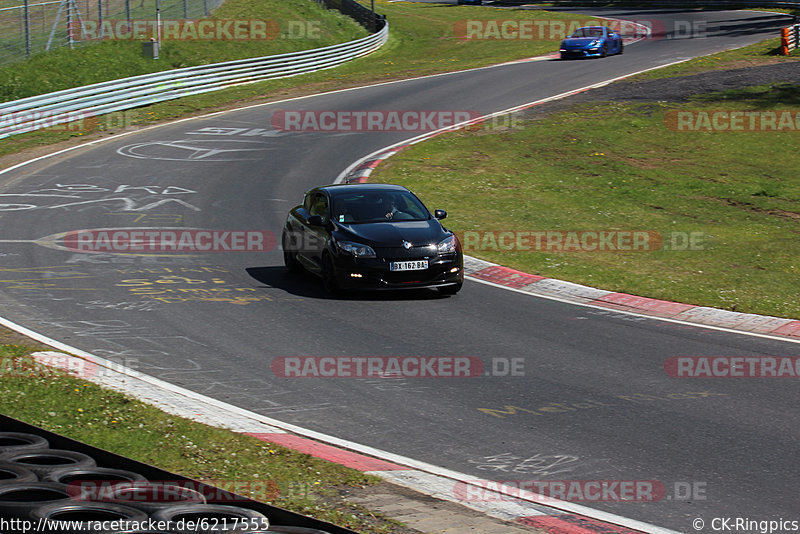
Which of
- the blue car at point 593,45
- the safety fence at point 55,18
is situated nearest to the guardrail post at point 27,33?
the safety fence at point 55,18

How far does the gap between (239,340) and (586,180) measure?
1413cm

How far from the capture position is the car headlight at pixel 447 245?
14.2 meters

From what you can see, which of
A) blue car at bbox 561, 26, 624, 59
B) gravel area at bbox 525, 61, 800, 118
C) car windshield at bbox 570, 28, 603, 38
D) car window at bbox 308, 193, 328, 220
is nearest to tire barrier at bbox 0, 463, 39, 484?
car window at bbox 308, 193, 328, 220

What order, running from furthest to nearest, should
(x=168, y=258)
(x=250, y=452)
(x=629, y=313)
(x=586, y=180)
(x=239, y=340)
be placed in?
(x=586, y=180) < (x=168, y=258) < (x=629, y=313) < (x=239, y=340) < (x=250, y=452)

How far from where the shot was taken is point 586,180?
2380 cm

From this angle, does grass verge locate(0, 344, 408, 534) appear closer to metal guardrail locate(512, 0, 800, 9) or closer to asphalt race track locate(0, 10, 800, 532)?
asphalt race track locate(0, 10, 800, 532)

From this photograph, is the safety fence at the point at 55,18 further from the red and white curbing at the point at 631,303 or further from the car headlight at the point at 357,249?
the red and white curbing at the point at 631,303

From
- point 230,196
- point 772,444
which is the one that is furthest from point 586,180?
point 772,444

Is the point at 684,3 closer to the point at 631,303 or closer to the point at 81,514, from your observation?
the point at 631,303

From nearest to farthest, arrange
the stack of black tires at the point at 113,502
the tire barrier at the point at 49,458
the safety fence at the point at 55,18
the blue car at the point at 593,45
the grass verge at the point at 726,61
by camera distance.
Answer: the stack of black tires at the point at 113,502 → the tire barrier at the point at 49,458 → the safety fence at the point at 55,18 → the grass verge at the point at 726,61 → the blue car at the point at 593,45

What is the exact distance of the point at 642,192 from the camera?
22703mm

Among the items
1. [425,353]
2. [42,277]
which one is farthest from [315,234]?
[425,353]

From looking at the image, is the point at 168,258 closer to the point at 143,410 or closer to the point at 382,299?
the point at 382,299

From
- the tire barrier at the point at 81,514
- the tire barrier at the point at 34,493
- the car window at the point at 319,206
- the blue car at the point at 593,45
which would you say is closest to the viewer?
the tire barrier at the point at 81,514
